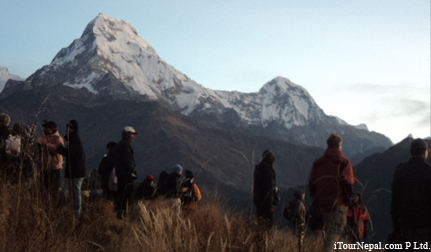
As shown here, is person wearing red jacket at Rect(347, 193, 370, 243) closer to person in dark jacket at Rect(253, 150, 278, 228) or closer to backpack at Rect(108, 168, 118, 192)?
person in dark jacket at Rect(253, 150, 278, 228)

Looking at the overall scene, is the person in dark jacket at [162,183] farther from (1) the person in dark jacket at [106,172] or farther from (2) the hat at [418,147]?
(2) the hat at [418,147]

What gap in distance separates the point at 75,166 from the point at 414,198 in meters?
3.91

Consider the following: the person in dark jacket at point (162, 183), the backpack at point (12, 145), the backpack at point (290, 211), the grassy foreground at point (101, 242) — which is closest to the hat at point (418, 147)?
the grassy foreground at point (101, 242)

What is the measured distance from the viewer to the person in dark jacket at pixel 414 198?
390 centimetres

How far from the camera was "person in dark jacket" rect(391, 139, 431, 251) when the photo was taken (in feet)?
12.8

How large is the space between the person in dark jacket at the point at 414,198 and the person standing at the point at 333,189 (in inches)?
18.0

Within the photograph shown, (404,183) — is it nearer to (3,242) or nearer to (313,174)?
(313,174)

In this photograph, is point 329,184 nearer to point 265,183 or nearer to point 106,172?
point 265,183

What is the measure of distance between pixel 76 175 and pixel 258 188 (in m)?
2.95

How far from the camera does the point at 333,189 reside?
452 centimetres

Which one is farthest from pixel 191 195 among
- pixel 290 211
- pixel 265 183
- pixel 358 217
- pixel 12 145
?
pixel 358 217

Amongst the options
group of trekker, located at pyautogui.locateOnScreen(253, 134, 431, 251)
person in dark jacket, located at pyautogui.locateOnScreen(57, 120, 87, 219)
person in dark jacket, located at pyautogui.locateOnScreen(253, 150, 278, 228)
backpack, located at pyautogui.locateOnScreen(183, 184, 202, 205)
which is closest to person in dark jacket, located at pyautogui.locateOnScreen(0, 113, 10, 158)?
person in dark jacket, located at pyautogui.locateOnScreen(57, 120, 87, 219)

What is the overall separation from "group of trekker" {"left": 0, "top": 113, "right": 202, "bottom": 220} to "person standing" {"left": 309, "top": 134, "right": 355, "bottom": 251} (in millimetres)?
1447

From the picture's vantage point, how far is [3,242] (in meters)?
2.62
